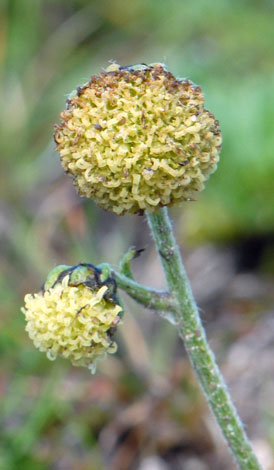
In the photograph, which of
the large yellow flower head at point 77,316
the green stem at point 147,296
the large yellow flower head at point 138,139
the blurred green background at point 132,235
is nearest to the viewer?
the large yellow flower head at point 138,139

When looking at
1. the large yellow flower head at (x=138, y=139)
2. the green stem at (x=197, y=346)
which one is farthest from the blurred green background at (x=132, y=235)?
the green stem at (x=197, y=346)

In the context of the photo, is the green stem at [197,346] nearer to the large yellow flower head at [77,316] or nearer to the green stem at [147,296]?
the green stem at [147,296]

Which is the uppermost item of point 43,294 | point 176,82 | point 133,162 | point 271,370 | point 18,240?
point 18,240

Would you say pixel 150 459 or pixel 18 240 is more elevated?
pixel 18 240

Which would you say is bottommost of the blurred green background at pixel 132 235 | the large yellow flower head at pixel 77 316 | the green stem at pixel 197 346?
the large yellow flower head at pixel 77 316

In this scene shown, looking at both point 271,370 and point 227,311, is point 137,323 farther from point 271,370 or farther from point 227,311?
point 271,370

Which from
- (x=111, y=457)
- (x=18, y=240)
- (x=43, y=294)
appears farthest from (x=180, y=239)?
(x=43, y=294)

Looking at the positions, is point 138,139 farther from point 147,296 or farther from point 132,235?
point 132,235

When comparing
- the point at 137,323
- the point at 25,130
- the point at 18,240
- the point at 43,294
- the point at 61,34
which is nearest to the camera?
the point at 43,294
